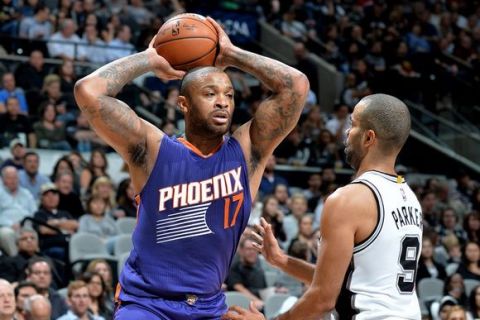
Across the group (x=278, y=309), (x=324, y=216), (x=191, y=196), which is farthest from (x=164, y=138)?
(x=278, y=309)

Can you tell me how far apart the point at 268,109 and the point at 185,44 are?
551mm

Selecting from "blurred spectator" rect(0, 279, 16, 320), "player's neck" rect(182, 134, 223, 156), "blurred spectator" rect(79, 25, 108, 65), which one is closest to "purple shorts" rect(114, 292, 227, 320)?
"player's neck" rect(182, 134, 223, 156)

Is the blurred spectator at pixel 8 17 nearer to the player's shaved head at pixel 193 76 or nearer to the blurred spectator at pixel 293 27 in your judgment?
the blurred spectator at pixel 293 27

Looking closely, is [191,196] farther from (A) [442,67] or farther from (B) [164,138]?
(A) [442,67]

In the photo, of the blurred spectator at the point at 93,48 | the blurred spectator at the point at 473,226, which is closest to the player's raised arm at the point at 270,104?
the blurred spectator at the point at 473,226

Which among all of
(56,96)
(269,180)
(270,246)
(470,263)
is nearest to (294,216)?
(269,180)

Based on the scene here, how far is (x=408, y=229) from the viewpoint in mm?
4480

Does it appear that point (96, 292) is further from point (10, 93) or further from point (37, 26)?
point (37, 26)

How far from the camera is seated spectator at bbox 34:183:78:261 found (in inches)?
404

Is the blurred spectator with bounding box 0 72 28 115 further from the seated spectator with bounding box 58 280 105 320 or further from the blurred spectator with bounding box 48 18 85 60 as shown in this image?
the seated spectator with bounding box 58 280 105 320

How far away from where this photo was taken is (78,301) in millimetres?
8844

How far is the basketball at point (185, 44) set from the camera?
501 cm

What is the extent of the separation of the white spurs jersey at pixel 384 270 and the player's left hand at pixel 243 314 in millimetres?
395

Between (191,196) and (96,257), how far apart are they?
18.0ft
